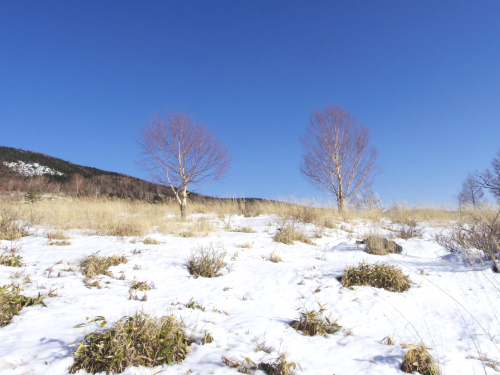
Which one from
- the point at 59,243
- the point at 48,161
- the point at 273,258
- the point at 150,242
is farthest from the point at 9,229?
the point at 48,161

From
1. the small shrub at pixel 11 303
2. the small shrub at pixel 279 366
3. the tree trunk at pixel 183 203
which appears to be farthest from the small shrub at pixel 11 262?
the tree trunk at pixel 183 203

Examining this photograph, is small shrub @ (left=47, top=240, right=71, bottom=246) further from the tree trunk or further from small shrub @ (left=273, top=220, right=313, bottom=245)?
the tree trunk

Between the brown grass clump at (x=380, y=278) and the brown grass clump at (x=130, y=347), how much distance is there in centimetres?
249

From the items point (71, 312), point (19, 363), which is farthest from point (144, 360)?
point (71, 312)

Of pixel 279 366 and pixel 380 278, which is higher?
pixel 380 278

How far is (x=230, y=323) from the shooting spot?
238 cm

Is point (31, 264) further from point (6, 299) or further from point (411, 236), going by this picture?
point (411, 236)

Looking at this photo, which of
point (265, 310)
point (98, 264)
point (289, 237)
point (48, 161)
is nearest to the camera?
point (265, 310)

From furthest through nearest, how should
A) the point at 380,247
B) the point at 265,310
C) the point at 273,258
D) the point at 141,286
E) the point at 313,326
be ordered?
the point at 380,247 → the point at 273,258 → the point at 141,286 → the point at 265,310 → the point at 313,326

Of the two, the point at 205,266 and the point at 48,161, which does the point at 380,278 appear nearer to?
the point at 205,266

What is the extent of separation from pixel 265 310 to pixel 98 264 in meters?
2.50

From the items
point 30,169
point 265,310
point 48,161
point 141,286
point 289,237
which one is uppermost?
point 48,161

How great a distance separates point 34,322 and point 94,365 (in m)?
0.90

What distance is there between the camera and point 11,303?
2.21m
